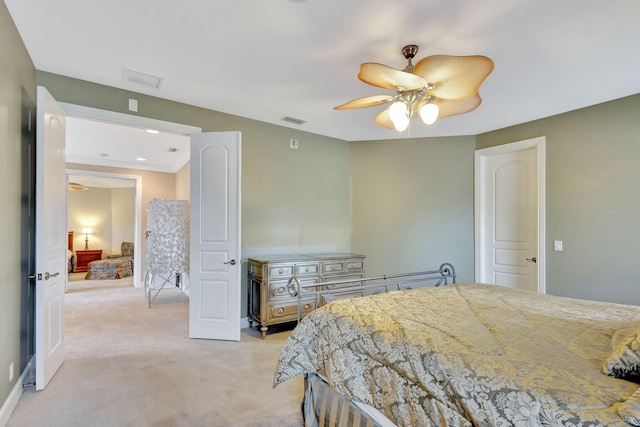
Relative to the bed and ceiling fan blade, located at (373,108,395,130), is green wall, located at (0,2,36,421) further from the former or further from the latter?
ceiling fan blade, located at (373,108,395,130)

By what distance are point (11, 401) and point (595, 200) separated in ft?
17.2

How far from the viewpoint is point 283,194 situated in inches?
173

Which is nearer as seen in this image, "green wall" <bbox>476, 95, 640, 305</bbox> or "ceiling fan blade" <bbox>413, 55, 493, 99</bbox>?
"ceiling fan blade" <bbox>413, 55, 493, 99</bbox>

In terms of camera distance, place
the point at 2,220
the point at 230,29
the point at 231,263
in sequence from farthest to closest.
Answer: the point at 231,263 → the point at 230,29 → the point at 2,220

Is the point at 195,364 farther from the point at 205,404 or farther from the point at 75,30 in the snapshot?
the point at 75,30

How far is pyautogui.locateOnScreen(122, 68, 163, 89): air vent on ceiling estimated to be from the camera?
9.41ft

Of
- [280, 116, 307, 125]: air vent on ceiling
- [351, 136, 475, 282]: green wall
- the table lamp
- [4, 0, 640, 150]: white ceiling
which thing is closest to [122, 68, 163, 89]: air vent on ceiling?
[4, 0, 640, 150]: white ceiling

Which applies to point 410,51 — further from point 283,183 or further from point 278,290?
point 278,290

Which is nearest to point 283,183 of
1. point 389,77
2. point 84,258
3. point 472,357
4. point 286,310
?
point 286,310

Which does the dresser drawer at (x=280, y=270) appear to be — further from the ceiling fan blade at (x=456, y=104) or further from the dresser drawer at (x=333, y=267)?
the ceiling fan blade at (x=456, y=104)

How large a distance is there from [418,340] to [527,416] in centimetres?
48

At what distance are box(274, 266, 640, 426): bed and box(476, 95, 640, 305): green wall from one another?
67.3 inches

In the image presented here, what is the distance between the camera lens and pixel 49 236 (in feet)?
8.34

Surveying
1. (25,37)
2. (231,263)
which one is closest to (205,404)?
(231,263)
